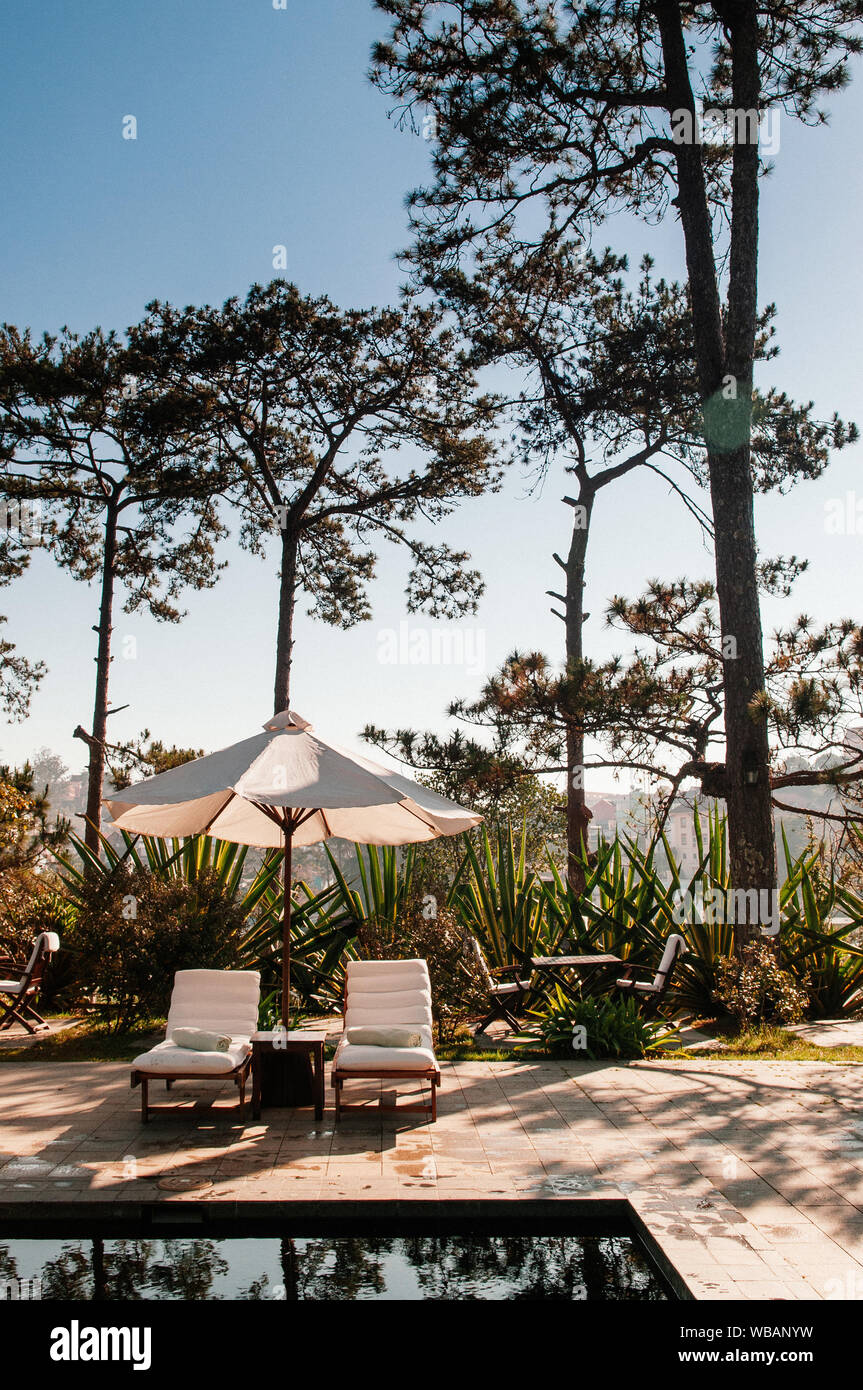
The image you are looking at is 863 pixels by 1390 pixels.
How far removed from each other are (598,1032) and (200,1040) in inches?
128

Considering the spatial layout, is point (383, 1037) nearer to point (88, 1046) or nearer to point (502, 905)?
point (88, 1046)

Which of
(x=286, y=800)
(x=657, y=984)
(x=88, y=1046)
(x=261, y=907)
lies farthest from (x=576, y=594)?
(x=286, y=800)

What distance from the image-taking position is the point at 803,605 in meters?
10.1

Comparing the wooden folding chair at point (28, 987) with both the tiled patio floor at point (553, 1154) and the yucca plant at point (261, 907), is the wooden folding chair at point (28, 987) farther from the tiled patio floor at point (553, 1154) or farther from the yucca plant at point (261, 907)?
the tiled patio floor at point (553, 1154)

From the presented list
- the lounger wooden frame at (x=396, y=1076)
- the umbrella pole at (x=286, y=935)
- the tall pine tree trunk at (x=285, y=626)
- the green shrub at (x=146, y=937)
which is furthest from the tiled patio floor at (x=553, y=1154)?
the tall pine tree trunk at (x=285, y=626)

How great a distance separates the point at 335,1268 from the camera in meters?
4.01

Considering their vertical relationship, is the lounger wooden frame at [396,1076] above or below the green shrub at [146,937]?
below

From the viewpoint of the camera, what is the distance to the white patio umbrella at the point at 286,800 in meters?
5.69

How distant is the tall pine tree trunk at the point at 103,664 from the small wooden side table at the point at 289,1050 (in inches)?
503

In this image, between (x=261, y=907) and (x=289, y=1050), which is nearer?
(x=289, y=1050)

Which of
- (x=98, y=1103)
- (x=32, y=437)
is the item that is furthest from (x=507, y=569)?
(x=98, y=1103)

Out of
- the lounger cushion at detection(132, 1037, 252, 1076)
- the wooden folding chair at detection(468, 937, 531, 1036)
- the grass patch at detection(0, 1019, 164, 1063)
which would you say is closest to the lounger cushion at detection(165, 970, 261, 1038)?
the lounger cushion at detection(132, 1037, 252, 1076)

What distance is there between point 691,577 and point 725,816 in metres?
2.55

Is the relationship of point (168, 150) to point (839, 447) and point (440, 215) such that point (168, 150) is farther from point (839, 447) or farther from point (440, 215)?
point (839, 447)
